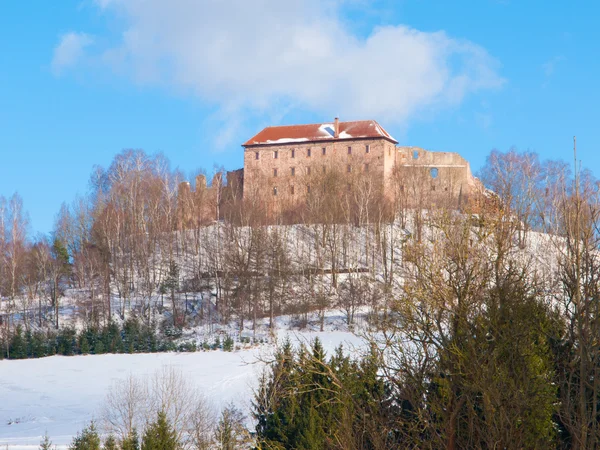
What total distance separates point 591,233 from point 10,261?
154 ft

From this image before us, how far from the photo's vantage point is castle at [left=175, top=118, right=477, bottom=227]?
58.2 metres

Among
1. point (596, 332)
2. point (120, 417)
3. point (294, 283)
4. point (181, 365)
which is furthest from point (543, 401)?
point (294, 283)

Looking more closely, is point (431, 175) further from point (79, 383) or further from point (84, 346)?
point (79, 383)

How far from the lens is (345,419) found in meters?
12.0

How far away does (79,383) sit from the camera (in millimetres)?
33688

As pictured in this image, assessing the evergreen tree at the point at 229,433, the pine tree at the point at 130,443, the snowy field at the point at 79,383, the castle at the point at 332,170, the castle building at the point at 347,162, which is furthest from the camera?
the castle building at the point at 347,162

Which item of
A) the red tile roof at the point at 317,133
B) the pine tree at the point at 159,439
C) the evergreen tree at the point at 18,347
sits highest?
the red tile roof at the point at 317,133

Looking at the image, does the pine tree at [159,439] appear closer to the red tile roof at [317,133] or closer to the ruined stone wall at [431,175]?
the ruined stone wall at [431,175]

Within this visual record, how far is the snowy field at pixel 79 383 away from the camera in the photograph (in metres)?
27.9

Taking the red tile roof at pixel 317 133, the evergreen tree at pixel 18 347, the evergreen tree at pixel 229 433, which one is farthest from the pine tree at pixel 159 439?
the red tile roof at pixel 317 133

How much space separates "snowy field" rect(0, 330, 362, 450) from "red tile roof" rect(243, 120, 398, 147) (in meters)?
25.9

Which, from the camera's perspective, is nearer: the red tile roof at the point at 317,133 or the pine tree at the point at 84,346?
the pine tree at the point at 84,346

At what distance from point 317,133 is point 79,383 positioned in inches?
1408

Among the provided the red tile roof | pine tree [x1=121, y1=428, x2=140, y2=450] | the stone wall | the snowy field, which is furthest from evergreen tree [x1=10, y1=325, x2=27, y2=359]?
the red tile roof
